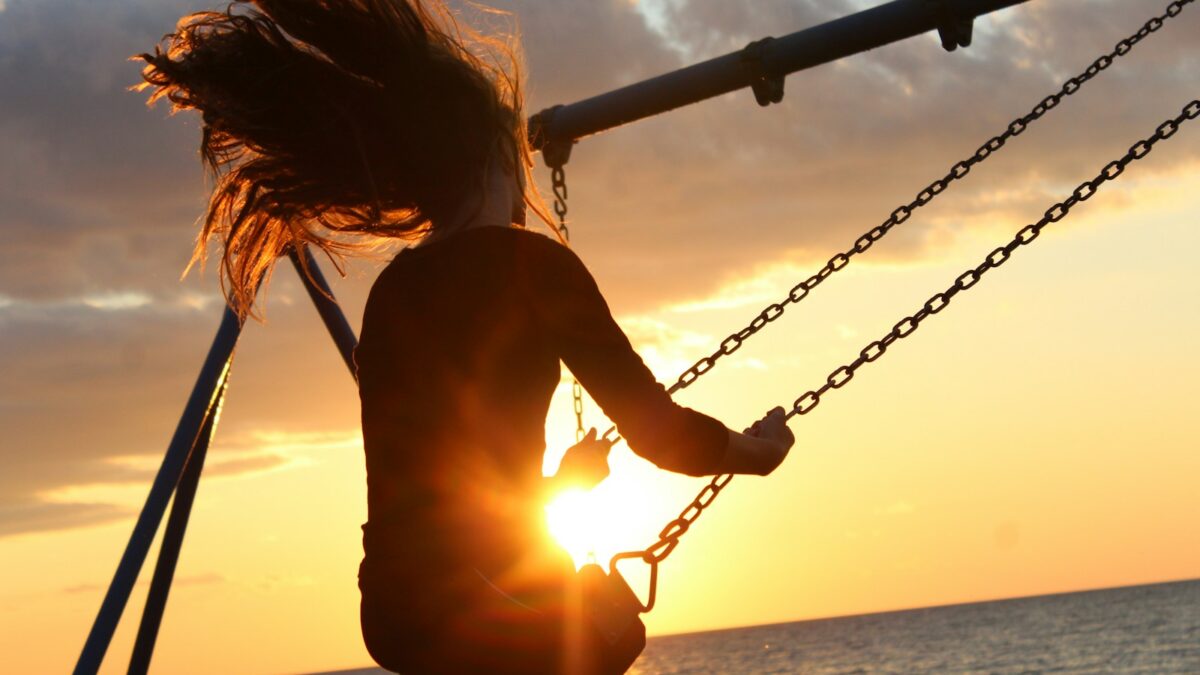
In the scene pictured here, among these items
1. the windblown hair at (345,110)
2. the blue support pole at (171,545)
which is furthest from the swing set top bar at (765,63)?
the windblown hair at (345,110)

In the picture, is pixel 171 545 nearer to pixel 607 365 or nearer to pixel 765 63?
pixel 765 63

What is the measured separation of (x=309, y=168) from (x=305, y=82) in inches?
6.9

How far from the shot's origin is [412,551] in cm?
233

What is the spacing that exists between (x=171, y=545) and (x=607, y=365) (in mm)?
4805

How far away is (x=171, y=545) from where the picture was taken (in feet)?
21.9

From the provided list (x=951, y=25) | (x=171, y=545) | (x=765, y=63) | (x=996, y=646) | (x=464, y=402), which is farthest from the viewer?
(x=996, y=646)

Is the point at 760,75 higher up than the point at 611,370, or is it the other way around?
the point at 760,75

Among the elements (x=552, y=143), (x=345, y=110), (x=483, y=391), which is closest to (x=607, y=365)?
(x=483, y=391)

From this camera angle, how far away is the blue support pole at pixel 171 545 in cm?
653

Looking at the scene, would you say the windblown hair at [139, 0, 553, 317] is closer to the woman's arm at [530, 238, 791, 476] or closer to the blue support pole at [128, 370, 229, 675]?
the woman's arm at [530, 238, 791, 476]

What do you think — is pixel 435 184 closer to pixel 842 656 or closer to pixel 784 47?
pixel 784 47

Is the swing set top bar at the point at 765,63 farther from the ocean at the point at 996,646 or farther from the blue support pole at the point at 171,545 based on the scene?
the ocean at the point at 996,646

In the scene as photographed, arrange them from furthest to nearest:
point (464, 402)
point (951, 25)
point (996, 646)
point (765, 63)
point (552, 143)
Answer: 1. point (996, 646)
2. point (552, 143)
3. point (765, 63)
4. point (951, 25)
5. point (464, 402)

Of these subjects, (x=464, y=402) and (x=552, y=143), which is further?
(x=552, y=143)
